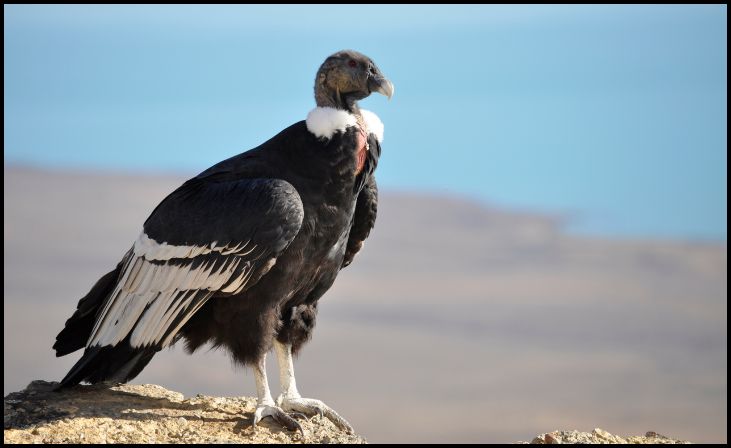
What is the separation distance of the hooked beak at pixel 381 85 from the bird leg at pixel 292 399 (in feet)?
8.02

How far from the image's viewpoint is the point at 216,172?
10.1 meters

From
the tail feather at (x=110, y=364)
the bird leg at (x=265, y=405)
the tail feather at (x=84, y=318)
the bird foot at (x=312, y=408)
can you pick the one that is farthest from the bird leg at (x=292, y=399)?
the tail feather at (x=84, y=318)

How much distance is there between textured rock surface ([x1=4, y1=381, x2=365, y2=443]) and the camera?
31.3 ft

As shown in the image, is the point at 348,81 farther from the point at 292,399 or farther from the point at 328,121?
the point at 292,399

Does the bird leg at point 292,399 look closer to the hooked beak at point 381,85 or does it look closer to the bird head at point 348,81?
the bird head at point 348,81

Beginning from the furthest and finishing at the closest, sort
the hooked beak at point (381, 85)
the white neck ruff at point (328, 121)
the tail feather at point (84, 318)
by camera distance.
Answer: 1. the tail feather at point (84, 318)
2. the hooked beak at point (381, 85)
3. the white neck ruff at point (328, 121)

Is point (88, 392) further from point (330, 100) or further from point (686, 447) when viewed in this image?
point (686, 447)

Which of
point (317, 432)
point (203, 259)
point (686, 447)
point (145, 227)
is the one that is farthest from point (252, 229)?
point (686, 447)

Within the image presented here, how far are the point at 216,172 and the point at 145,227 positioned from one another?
783mm

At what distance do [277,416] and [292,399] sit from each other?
22.6 inches

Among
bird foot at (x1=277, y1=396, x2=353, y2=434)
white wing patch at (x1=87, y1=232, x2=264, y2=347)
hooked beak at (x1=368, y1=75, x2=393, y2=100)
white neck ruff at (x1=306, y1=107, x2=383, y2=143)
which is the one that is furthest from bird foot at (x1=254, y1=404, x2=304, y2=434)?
hooked beak at (x1=368, y1=75, x2=393, y2=100)

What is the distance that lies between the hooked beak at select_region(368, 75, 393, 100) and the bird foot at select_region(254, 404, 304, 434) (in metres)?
2.85

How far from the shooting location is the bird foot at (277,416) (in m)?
9.81

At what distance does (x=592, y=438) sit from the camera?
32.4 feet
